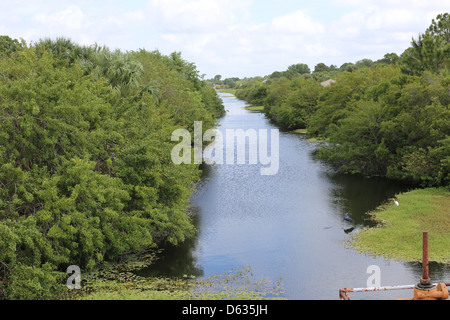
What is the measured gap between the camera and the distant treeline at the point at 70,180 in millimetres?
16656

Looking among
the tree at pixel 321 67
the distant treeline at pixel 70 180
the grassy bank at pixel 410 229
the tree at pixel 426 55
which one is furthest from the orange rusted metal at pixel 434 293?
the tree at pixel 321 67

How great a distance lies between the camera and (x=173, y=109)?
39.5 meters

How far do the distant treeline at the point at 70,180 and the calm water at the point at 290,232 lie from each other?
79.8 inches

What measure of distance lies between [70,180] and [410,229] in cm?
1669

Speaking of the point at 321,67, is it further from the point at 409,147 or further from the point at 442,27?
the point at 409,147

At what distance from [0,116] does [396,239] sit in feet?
60.1

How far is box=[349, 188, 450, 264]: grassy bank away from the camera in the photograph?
70.9 ft

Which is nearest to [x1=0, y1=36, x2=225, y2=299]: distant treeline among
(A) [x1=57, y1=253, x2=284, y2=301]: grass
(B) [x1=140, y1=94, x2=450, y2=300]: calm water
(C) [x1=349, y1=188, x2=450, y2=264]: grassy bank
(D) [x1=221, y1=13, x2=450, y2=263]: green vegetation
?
(A) [x1=57, y1=253, x2=284, y2=301]: grass

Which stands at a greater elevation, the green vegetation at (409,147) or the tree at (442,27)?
the tree at (442,27)

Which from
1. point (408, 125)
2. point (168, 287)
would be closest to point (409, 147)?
point (408, 125)

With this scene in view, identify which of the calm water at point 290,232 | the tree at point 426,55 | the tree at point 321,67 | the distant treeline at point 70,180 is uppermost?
the tree at point 321,67

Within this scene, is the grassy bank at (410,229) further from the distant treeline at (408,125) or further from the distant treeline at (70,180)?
the distant treeline at (70,180)

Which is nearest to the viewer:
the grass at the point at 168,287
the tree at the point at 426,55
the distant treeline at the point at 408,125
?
the grass at the point at 168,287
